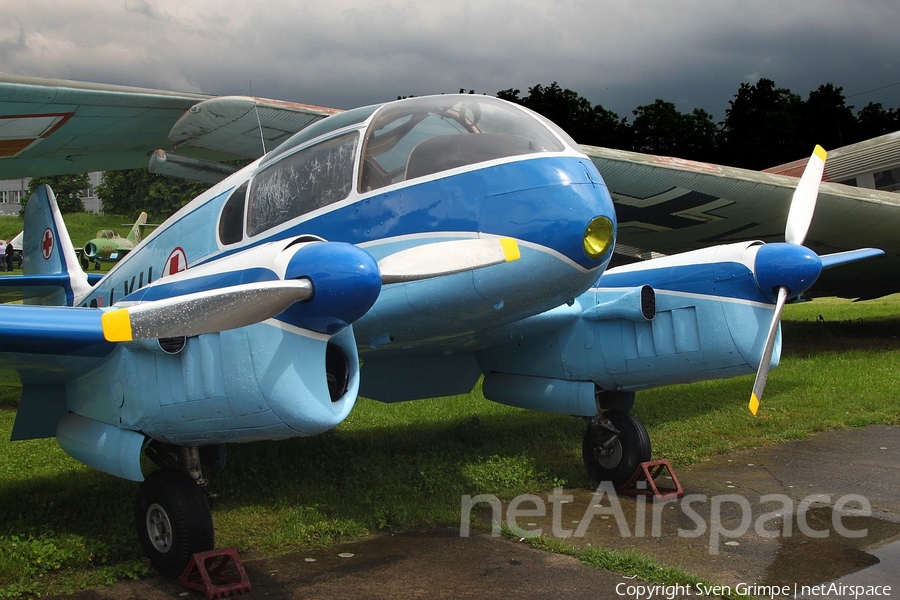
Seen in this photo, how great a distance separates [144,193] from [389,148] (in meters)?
65.6

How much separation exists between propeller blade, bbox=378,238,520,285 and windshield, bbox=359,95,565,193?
71cm

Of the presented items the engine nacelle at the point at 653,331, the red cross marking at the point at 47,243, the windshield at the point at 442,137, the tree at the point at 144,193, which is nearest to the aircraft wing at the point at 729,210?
the engine nacelle at the point at 653,331

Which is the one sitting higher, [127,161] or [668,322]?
[127,161]

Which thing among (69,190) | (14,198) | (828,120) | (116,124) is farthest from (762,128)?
(14,198)

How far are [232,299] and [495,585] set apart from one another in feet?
7.99

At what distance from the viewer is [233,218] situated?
20.4ft

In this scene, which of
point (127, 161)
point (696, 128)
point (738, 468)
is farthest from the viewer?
point (696, 128)

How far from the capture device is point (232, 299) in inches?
160

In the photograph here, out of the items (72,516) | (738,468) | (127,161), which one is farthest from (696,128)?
(72,516)

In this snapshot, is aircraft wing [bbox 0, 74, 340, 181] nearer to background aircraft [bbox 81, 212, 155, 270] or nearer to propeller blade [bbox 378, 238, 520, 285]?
propeller blade [bbox 378, 238, 520, 285]

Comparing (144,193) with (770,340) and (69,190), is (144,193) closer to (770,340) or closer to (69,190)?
(69,190)

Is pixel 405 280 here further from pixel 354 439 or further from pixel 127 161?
pixel 127 161

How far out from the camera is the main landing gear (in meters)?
5.00

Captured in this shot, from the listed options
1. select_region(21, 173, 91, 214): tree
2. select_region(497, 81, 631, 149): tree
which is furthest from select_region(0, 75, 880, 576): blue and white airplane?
select_region(21, 173, 91, 214): tree
